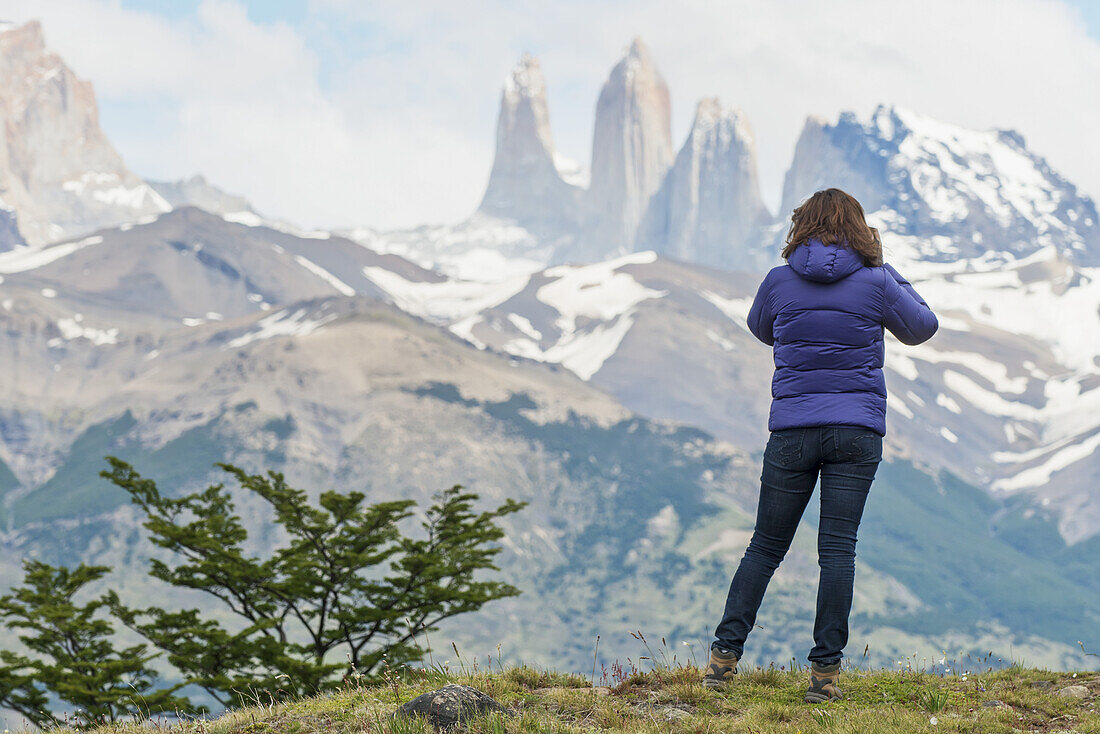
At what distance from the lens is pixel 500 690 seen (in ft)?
27.9

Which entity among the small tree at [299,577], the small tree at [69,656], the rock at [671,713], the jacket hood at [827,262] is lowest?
the small tree at [69,656]

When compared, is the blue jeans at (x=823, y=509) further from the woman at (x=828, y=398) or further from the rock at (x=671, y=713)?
the rock at (x=671, y=713)

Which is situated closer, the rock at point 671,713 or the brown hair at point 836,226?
the rock at point 671,713

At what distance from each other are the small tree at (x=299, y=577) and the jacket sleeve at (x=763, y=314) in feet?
77.9

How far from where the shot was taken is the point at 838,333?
809 cm

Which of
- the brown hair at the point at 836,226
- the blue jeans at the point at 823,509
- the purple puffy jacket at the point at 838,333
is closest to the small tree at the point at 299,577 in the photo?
the blue jeans at the point at 823,509

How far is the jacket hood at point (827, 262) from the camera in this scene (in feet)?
26.6

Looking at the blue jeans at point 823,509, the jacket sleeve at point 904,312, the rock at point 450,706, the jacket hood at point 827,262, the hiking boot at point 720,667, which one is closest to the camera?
the rock at point 450,706

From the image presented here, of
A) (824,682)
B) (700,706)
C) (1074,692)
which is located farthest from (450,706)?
(1074,692)

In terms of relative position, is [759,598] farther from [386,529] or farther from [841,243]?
[386,529]

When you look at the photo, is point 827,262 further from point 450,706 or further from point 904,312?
point 450,706

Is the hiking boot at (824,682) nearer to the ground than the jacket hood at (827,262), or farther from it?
nearer to the ground

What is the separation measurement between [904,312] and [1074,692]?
3.58 m

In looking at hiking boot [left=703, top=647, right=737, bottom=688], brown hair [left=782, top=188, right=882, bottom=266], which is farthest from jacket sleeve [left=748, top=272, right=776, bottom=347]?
hiking boot [left=703, top=647, right=737, bottom=688]
